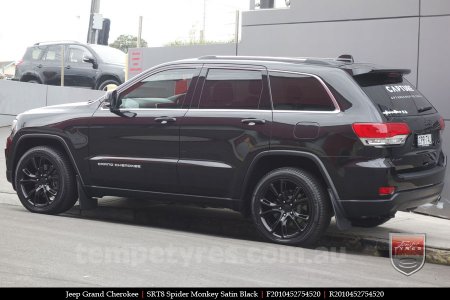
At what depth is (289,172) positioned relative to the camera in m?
6.97

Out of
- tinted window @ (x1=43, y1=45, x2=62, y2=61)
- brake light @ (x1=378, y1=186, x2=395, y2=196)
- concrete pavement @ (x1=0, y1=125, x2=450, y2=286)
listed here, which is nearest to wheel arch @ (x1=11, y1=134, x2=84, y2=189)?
concrete pavement @ (x1=0, y1=125, x2=450, y2=286)

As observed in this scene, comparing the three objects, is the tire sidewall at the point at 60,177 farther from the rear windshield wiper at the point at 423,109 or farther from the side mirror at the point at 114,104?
the rear windshield wiper at the point at 423,109

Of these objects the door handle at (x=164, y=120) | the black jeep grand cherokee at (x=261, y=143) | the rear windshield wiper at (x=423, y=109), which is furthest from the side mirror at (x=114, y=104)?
the rear windshield wiper at (x=423, y=109)

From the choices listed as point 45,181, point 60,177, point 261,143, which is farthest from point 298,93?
point 45,181

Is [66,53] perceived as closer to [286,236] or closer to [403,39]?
[403,39]

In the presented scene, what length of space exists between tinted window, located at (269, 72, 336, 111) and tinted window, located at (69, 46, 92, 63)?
1223 cm

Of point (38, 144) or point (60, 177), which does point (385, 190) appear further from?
point (38, 144)

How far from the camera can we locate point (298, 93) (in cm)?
711

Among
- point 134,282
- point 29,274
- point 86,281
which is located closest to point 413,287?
point 134,282

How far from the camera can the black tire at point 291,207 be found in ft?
22.4

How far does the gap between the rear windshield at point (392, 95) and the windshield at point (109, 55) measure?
12187 millimetres

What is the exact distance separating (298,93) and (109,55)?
12420 millimetres

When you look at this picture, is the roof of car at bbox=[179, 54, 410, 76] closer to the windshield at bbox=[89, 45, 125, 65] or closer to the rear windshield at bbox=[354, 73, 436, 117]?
the rear windshield at bbox=[354, 73, 436, 117]

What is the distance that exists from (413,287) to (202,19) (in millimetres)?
8065
